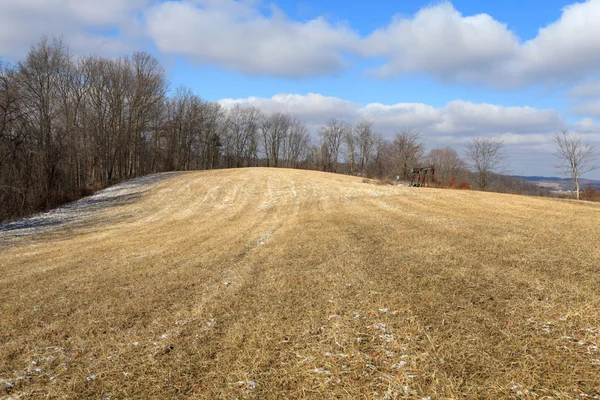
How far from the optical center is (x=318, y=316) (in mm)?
4652

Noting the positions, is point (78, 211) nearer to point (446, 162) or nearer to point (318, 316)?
point (318, 316)

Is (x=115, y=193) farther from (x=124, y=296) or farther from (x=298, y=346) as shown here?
(x=298, y=346)

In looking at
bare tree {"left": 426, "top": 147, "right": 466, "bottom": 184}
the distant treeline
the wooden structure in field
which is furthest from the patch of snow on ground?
bare tree {"left": 426, "top": 147, "right": 466, "bottom": 184}

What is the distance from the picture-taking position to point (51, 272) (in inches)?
314

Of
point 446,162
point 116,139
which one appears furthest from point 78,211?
point 446,162

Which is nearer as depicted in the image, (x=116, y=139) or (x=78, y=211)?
(x=78, y=211)

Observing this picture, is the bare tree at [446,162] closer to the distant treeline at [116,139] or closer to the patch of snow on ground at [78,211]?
the distant treeline at [116,139]

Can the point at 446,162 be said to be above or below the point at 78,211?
above

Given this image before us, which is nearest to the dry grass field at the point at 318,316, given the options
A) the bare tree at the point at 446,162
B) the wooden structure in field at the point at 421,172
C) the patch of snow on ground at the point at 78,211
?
the patch of snow on ground at the point at 78,211

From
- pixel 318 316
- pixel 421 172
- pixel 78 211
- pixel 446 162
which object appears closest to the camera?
pixel 318 316

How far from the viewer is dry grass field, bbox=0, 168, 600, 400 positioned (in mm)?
3260

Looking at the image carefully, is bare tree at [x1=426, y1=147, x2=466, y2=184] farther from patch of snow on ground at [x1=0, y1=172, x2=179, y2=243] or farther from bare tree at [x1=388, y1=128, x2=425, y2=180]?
patch of snow on ground at [x1=0, y1=172, x2=179, y2=243]

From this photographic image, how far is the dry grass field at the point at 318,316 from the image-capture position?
128 inches

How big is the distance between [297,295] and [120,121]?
42.2 meters
